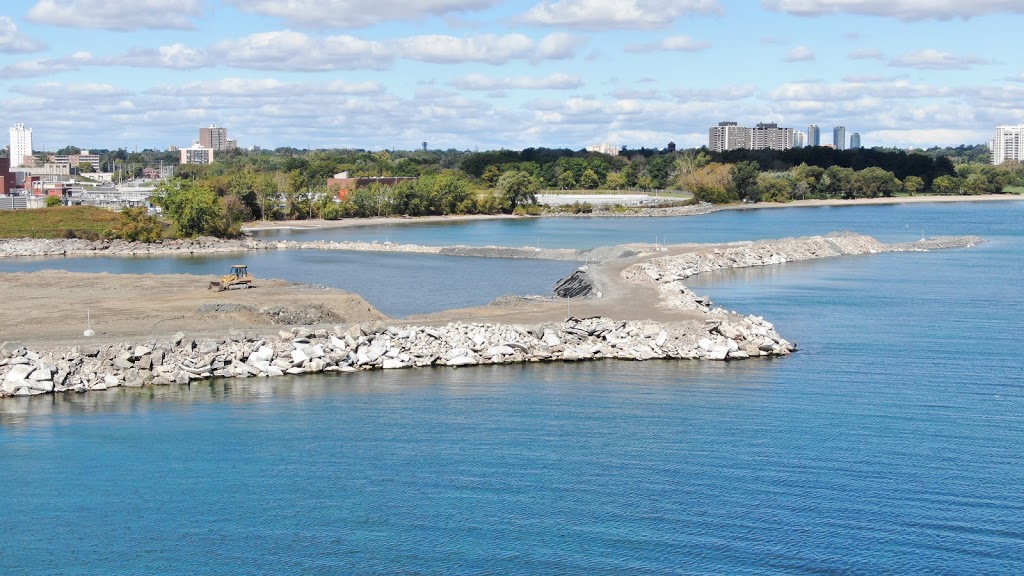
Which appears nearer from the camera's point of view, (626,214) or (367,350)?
(367,350)

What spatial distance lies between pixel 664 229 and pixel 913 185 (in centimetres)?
7918

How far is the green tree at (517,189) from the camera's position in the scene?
12488 centimetres

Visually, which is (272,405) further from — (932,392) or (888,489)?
(932,392)

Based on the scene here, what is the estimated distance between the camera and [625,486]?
65.4 feet

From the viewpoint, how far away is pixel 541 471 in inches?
815

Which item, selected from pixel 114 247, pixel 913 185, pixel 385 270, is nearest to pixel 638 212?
pixel 913 185

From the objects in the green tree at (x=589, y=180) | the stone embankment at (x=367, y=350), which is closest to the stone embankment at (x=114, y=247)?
the stone embankment at (x=367, y=350)

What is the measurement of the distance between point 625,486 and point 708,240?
65.6 metres

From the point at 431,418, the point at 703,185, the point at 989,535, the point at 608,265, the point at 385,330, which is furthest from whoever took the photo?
the point at 703,185

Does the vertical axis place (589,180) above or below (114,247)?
above

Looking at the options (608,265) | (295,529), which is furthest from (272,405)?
(608,265)

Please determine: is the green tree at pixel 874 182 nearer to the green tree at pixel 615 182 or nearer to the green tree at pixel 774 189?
the green tree at pixel 774 189

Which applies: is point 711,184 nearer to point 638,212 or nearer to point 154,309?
point 638,212

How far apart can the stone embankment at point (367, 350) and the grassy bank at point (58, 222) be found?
170 ft
